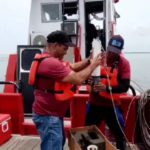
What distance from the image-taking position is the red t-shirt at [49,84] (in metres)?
3.44

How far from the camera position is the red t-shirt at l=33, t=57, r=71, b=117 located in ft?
11.3

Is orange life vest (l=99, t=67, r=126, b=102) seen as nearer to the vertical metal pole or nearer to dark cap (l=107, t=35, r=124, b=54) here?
dark cap (l=107, t=35, r=124, b=54)

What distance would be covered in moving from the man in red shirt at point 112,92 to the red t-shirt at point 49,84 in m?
0.68

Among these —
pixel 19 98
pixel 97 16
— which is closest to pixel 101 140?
pixel 19 98

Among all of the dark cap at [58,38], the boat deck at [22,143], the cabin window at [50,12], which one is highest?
the cabin window at [50,12]

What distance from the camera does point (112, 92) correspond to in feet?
13.9

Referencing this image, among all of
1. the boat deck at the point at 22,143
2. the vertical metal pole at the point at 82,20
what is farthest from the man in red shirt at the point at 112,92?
the vertical metal pole at the point at 82,20

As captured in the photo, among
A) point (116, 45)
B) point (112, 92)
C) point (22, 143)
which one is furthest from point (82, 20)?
point (112, 92)

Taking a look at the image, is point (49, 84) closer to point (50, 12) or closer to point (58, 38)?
point (58, 38)

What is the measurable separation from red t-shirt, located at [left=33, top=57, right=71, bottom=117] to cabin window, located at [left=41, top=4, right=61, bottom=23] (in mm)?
4747

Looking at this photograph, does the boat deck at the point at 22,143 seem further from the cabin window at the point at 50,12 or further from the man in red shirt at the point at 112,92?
the cabin window at the point at 50,12

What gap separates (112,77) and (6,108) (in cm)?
210

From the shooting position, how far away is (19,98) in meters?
5.59

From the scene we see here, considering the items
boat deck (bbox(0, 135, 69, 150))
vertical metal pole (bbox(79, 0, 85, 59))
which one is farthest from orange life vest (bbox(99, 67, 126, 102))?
vertical metal pole (bbox(79, 0, 85, 59))
